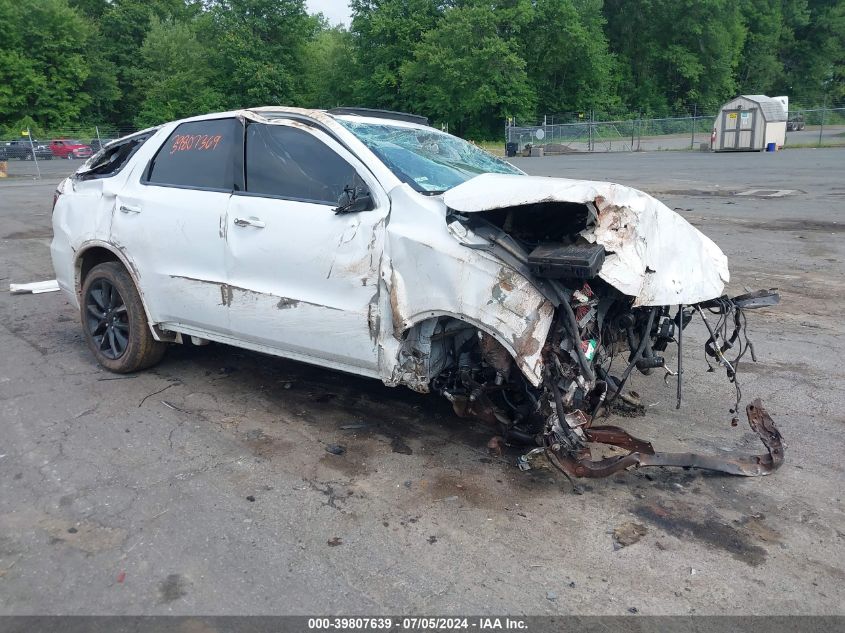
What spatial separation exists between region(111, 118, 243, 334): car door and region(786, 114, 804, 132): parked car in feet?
148

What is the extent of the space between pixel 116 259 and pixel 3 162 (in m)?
29.6

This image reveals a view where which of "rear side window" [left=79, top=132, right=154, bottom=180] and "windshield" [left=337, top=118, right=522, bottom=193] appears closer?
"windshield" [left=337, top=118, right=522, bottom=193]

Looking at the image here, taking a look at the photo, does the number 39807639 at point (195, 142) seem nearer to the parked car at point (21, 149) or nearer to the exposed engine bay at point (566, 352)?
the exposed engine bay at point (566, 352)

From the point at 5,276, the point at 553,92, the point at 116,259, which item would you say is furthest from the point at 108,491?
the point at 553,92

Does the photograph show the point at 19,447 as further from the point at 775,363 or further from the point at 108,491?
the point at 775,363

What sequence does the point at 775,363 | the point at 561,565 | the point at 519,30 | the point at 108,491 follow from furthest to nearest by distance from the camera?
the point at 519,30, the point at 775,363, the point at 108,491, the point at 561,565

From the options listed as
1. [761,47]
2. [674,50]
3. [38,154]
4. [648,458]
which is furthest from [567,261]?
[761,47]

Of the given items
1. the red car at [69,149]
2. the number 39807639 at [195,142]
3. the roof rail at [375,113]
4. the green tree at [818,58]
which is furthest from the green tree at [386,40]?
the number 39807639 at [195,142]

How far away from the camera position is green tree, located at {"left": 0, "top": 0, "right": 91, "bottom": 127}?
175ft

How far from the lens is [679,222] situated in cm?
387

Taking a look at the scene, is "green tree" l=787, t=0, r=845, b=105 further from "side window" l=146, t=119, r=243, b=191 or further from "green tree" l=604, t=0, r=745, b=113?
"side window" l=146, t=119, r=243, b=191

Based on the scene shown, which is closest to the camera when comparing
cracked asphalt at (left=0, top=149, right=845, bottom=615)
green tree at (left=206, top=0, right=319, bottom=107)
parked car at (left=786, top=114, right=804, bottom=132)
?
cracked asphalt at (left=0, top=149, right=845, bottom=615)

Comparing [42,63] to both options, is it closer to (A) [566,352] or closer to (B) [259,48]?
(B) [259,48]

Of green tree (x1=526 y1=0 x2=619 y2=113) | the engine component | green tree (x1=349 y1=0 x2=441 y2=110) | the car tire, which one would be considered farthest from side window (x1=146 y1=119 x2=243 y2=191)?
green tree (x1=526 y1=0 x2=619 y2=113)
